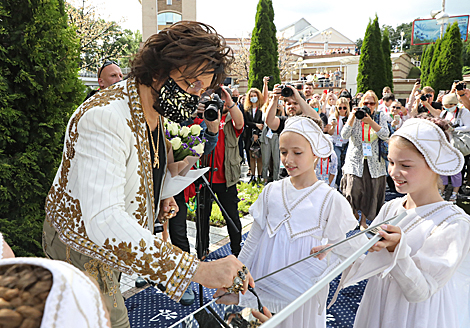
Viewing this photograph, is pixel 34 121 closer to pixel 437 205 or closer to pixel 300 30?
pixel 437 205

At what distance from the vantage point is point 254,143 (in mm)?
8438

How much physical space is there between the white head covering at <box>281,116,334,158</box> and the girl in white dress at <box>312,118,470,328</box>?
53cm

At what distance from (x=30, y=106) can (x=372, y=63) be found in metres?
18.0

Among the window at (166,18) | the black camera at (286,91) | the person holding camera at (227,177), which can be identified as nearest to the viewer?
the person holding camera at (227,177)

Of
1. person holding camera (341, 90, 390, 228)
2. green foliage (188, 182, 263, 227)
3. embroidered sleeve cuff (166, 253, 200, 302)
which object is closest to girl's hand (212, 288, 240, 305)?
embroidered sleeve cuff (166, 253, 200, 302)

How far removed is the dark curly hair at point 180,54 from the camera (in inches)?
61.5

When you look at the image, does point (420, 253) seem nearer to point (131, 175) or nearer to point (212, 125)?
point (131, 175)

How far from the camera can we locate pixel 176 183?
2.05 m

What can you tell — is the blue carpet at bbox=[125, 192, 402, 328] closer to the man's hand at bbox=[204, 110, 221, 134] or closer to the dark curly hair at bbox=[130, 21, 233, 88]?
the man's hand at bbox=[204, 110, 221, 134]

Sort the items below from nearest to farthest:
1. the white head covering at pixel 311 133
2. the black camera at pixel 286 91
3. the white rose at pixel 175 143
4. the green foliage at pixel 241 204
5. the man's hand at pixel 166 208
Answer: the man's hand at pixel 166 208
the white head covering at pixel 311 133
the white rose at pixel 175 143
the black camera at pixel 286 91
the green foliage at pixel 241 204

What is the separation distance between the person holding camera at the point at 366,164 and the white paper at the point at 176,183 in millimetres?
4062

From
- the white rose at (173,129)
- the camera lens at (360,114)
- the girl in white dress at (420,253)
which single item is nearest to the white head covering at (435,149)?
the girl in white dress at (420,253)

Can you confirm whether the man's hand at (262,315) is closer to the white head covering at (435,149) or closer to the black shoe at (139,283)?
the white head covering at (435,149)

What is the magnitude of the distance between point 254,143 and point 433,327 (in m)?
6.78
